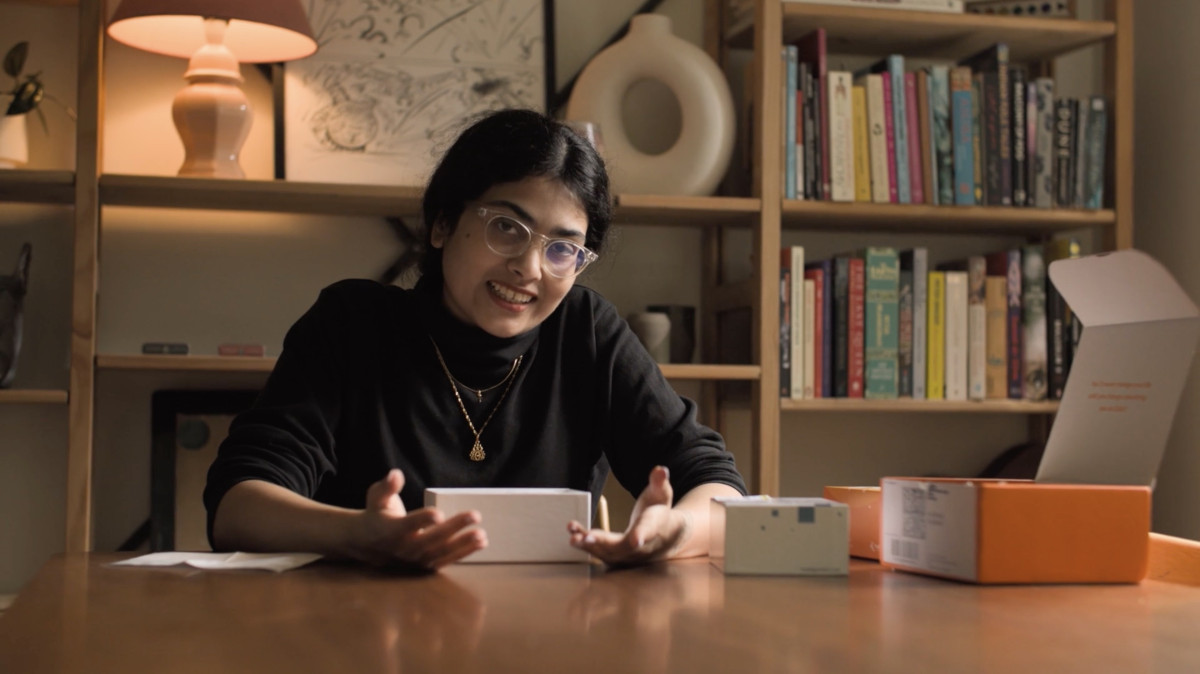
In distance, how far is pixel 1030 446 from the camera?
8.57 feet

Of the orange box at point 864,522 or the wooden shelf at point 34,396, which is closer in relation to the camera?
the orange box at point 864,522

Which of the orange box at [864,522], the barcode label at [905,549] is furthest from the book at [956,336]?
the barcode label at [905,549]

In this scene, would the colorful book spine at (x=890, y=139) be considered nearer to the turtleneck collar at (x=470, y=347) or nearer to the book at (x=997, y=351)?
the book at (x=997, y=351)

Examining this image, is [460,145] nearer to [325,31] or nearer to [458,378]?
[458,378]

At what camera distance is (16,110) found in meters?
2.16

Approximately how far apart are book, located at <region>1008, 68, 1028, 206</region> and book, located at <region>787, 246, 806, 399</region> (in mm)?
481

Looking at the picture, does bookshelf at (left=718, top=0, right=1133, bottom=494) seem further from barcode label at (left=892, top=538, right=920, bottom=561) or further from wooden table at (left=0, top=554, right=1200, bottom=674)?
wooden table at (left=0, top=554, right=1200, bottom=674)

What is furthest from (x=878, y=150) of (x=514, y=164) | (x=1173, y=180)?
(x=514, y=164)

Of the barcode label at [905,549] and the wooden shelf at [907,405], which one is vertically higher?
the wooden shelf at [907,405]

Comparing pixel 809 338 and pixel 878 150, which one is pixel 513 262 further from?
pixel 878 150

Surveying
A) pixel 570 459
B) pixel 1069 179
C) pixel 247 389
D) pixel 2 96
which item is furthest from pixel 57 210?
pixel 1069 179

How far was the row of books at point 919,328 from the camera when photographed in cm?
237

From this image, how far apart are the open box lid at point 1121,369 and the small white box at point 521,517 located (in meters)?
0.47

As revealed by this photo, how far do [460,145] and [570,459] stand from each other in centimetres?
46
